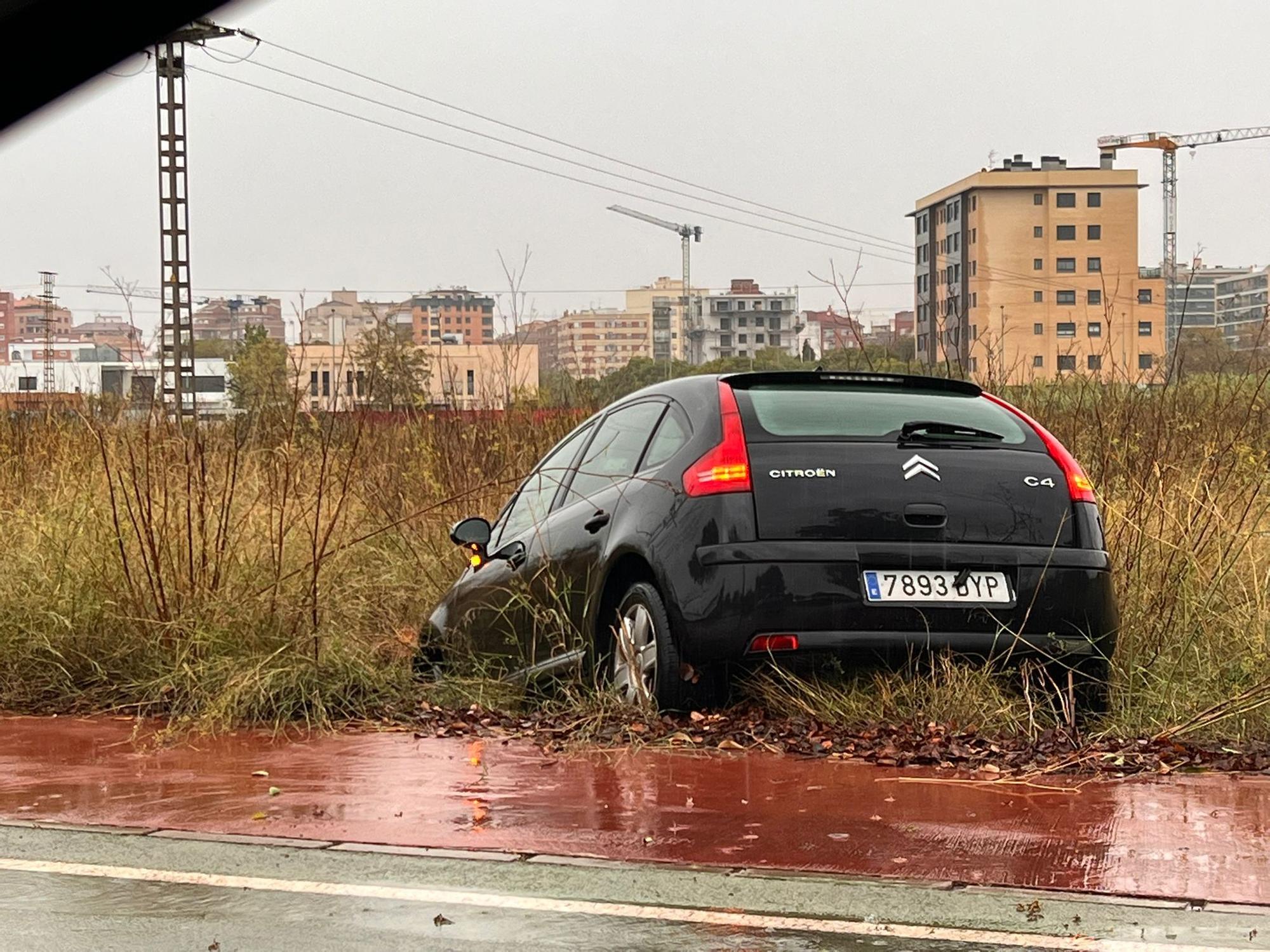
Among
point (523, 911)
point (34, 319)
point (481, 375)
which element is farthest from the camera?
point (34, 319)

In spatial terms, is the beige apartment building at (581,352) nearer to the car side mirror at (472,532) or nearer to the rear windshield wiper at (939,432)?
the car side mirror at (472,532)

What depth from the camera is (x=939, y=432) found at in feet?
23.1

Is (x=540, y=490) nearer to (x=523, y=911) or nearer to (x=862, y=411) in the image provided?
(x=862, y=411)

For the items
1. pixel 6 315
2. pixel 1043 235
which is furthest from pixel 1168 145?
pixel 6 315

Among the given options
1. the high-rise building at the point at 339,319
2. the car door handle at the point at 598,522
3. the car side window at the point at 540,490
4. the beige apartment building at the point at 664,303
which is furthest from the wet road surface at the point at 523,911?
the beige apartment building at the point at 664,303

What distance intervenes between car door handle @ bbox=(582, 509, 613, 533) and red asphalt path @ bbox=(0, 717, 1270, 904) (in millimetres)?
1019

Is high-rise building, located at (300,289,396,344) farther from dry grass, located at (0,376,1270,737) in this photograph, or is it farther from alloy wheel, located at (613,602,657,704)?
alloy wheel, located at (613,602,657,704)

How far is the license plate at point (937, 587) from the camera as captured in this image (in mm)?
6676

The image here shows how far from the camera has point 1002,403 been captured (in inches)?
299

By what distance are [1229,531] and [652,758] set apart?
3883 millimetres

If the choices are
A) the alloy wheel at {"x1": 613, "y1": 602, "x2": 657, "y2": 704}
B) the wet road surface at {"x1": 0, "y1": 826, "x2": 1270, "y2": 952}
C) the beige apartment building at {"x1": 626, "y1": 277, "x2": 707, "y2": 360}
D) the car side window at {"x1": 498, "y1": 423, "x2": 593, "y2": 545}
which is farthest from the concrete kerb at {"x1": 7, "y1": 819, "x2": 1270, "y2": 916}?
the beige apartment building at {"x1": 626, "y1": 277, "x2": 707, "y2": 360}

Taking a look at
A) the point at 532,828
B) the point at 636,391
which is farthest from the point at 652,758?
the point at 636,391

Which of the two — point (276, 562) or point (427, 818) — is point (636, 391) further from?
point (427, 818)

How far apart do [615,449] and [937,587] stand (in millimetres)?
1843
